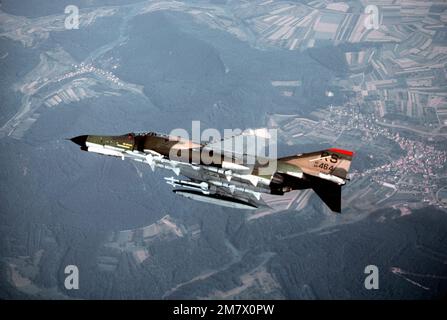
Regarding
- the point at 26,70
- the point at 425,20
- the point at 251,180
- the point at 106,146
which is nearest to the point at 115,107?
the point at 26,70

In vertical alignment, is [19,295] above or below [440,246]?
below

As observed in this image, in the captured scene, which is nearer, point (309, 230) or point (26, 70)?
point (309, 230)

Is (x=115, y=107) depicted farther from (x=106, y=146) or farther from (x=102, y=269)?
(x=106, y=146)
